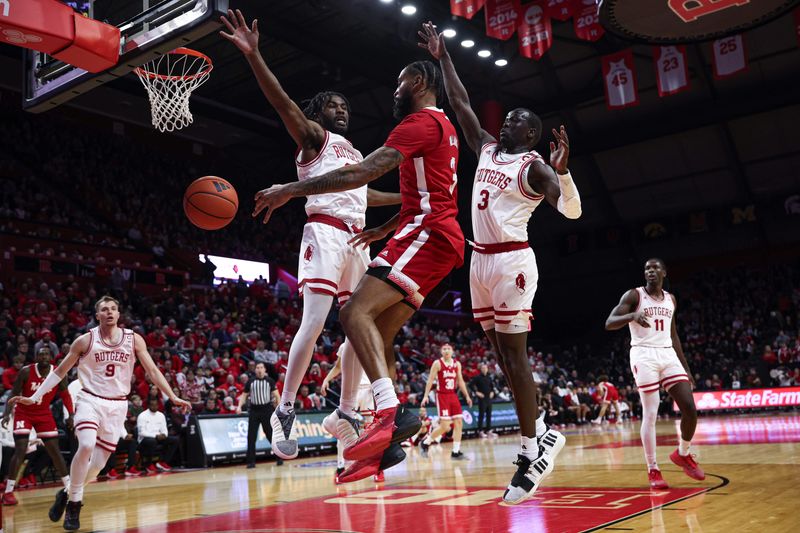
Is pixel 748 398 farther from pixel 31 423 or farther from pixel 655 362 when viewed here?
pixel 31 423

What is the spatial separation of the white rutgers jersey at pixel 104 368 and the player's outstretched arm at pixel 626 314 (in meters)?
4.99

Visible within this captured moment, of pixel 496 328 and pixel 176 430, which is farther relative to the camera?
pixel 176 430

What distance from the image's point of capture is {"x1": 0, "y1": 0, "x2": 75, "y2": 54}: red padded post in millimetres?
7312

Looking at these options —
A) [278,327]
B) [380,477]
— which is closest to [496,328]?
[380,477]

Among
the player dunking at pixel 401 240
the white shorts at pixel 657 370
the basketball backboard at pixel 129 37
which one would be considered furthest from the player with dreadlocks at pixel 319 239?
the white shorts at pixel 657 370

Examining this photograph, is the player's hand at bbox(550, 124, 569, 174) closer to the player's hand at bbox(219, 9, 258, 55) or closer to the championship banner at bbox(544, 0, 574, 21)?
the player's hand at bbox(219, 9, 258, 55)

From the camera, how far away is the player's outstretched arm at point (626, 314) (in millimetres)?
7848

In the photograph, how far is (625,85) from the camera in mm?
21672

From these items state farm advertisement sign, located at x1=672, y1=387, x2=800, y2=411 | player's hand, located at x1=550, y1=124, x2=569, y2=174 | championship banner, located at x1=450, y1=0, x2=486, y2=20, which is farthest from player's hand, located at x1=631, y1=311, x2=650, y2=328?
state farm advertisement sign, located at x1=672, y1=387, x2=800, y2=411

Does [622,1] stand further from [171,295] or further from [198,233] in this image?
[198,233]

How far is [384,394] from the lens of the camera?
4043mm

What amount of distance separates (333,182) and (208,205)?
201cm

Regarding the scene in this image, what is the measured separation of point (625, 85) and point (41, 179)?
17890 millimetres

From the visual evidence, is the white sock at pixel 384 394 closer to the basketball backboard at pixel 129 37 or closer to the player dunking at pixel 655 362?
the player dunking at pixel 655 362
